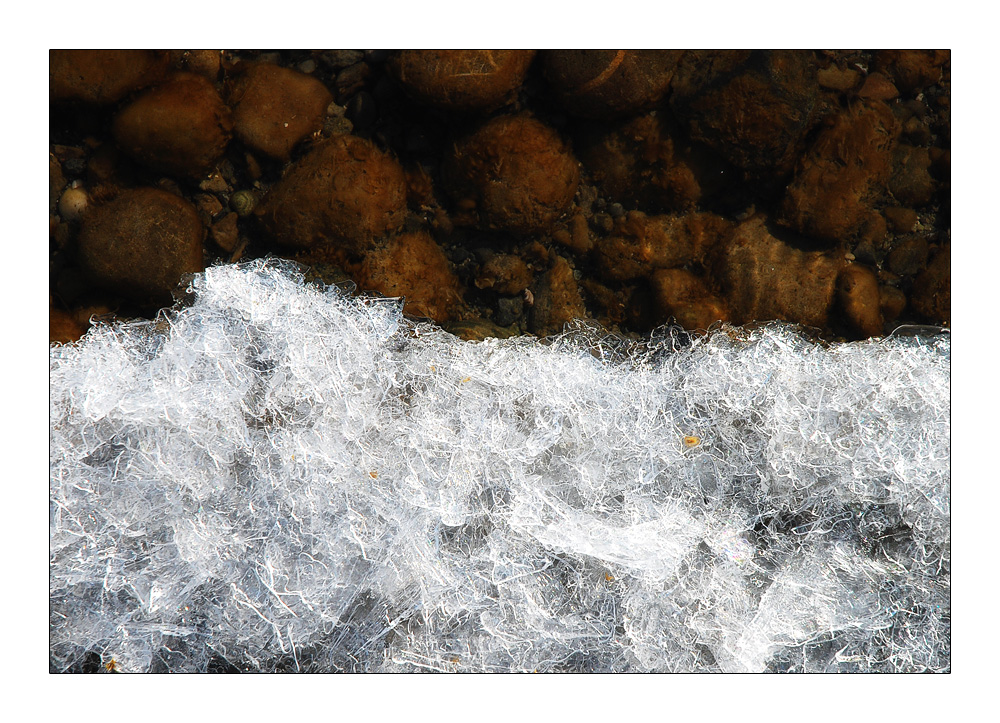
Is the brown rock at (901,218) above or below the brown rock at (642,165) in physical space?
below

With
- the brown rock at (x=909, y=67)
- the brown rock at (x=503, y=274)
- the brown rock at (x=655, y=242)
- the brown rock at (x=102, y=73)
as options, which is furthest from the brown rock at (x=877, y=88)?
the brown rock at (x=102, y=73)

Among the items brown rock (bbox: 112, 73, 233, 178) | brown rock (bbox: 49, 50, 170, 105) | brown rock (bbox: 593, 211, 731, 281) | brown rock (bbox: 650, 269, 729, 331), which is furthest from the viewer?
brown rock (bbox: 593, 211, 731, 281)

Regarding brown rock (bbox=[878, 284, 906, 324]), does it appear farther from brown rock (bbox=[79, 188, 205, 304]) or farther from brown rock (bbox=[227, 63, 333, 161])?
brown rock (bbox=[79, 188, 205, 304])

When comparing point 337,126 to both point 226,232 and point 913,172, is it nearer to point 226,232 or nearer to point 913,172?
point 226,232

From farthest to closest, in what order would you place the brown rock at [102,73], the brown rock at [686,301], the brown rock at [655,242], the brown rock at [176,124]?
the brown rock at [655,242] → the brown rock at [686,301] → the brown rock at [176,124] → the brown rock at [102,73]

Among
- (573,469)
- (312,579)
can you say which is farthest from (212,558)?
(573,469)

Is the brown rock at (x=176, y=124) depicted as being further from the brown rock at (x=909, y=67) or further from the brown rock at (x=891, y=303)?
the brown rock at (x=891, y=303)

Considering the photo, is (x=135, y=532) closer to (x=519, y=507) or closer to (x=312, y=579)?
(x=312, y=579)

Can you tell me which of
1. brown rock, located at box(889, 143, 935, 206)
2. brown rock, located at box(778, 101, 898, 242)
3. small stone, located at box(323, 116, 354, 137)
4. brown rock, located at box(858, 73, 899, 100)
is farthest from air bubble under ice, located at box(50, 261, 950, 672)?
brown rock, located at box(858, 73, 899, 100)
